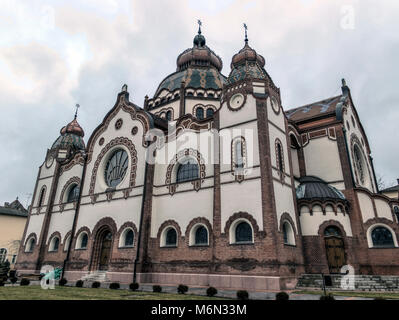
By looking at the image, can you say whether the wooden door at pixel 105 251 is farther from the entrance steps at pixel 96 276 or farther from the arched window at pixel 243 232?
the arched window at pixel 243 232

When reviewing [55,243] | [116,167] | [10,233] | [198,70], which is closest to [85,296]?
[116,167]

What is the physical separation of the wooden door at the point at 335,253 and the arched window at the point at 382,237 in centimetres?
226

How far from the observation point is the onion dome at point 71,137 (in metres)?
32.0

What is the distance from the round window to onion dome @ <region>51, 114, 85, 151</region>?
30.5ft

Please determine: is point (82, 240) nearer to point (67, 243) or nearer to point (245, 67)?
point (67, 243)

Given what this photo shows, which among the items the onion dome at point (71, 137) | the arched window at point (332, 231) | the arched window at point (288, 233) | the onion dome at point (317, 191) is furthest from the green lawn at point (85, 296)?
the onion dome at point (71, 137)

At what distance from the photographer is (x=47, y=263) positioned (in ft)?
85.8

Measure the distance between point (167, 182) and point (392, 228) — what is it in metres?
14.9

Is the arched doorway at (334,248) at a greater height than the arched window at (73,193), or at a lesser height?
lesser

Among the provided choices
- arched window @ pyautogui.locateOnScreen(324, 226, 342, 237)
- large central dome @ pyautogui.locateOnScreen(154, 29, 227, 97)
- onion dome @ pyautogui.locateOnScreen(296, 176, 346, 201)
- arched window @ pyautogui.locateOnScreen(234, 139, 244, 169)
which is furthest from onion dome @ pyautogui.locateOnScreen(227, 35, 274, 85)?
arched window @ pyautogui.locateOnScreen(324, 226, 342, 237)

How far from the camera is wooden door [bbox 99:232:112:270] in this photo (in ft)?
72.0
